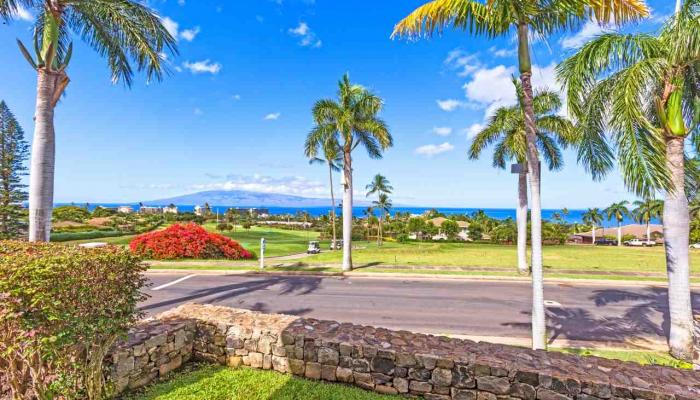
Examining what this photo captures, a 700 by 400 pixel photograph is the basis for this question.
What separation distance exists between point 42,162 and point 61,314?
504 centimetres

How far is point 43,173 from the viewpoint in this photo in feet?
22.1

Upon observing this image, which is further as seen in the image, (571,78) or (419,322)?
(419,322)

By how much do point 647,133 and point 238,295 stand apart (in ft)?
43.5

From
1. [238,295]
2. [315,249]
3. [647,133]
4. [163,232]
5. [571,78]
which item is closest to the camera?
[647,133]

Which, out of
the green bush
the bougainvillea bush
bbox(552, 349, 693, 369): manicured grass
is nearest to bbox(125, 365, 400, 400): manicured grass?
the green bush

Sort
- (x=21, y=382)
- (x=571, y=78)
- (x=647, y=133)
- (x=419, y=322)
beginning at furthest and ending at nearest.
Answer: (x=419, y=322) < (x=571, y=78) < (x=647, y=133) < (x=21, y=382)

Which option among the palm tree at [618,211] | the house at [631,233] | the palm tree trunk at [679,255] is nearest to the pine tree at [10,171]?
the palm tree trunk at [679,255]

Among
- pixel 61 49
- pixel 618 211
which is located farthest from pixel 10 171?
pixel 618 211

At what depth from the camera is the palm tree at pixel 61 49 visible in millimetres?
6719

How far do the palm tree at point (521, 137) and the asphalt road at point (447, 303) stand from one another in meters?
3.89

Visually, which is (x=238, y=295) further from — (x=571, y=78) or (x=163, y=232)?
(x=163, y=232)

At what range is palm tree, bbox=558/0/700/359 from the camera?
6.21 m

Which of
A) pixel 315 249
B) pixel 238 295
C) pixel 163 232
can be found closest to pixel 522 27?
pixel 238 295

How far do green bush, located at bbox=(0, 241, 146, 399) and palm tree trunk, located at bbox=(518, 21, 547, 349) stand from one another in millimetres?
7507
